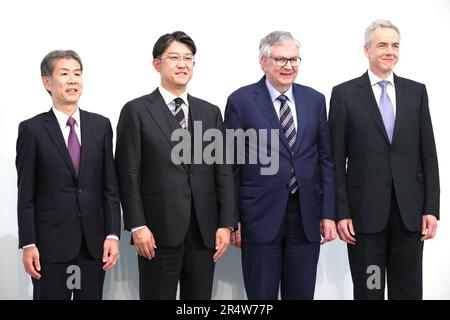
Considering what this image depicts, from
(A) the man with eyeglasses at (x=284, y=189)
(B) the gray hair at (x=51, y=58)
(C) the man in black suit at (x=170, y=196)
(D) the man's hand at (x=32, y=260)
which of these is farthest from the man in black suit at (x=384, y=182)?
(D) the man's hand at (x=32, y=260)

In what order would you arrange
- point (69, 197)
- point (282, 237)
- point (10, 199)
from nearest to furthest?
1. point (69, 197)
2. point (282, 237)
3. point (10, 199)

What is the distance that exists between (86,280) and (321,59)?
2165 mm

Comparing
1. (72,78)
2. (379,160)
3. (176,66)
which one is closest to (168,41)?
(176,66)

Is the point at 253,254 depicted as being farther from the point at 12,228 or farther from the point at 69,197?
the point at 12,228

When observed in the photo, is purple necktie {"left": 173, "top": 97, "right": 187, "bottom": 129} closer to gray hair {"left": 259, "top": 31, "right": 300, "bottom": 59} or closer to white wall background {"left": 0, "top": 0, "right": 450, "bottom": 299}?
gray hair {"left": 259, "top": 31, "right": 300, "bottom": 59}

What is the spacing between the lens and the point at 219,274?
170 inches

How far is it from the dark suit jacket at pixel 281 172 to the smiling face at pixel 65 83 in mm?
814

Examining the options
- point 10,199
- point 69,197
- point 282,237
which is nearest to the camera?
point 69,197

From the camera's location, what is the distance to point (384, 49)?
3607mm

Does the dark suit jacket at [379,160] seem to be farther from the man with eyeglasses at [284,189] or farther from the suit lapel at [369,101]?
the man with eyeglasses at [284,189]

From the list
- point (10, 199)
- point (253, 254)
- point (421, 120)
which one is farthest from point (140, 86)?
point (421, 120)

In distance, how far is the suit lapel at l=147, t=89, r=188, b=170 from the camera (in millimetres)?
3305

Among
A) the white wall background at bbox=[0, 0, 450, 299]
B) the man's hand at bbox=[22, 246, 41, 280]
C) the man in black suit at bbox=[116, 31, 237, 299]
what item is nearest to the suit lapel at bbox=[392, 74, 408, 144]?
the white wall background at bbox=[0, 0, 450, 299]

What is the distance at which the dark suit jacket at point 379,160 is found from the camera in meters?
3.50
